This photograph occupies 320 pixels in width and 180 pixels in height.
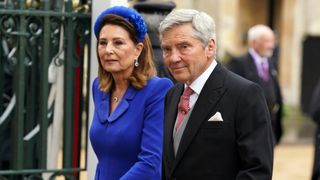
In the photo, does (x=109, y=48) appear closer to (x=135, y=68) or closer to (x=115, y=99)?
(x=135, y=68)

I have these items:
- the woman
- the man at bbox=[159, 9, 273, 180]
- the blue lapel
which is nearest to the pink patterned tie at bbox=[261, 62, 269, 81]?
the woman

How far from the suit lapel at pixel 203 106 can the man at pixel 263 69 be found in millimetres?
5531

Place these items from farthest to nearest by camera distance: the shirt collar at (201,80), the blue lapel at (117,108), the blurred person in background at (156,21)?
the blurred person in background at (156,21)
the blue lapel at (117,108)
the shirt collar at (201,80)

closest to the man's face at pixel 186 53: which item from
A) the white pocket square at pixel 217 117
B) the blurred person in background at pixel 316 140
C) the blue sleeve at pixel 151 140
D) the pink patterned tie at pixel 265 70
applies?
the white pocket square at pixel 217 117

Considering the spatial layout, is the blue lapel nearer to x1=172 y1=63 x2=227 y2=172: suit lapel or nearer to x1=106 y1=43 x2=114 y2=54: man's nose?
x1=106 y1=43 x2=114 y2=54: man's nose

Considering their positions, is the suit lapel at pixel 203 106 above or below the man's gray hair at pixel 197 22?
below

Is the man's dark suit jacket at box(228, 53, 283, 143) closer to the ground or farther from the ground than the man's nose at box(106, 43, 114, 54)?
closer to the ground

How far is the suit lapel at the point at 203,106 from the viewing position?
5059 millimetres

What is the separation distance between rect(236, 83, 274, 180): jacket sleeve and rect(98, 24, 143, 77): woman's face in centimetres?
86

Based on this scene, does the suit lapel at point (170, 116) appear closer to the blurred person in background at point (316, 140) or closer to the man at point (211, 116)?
the man at point (211, 116)

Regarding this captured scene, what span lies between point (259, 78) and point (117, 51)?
5615 millimetres

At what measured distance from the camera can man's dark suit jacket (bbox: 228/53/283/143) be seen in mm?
10938

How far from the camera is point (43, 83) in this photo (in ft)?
23.0

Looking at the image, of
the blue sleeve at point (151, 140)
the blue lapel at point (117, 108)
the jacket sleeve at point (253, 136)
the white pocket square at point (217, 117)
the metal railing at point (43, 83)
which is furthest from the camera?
the metal railing at point (43, 83)
